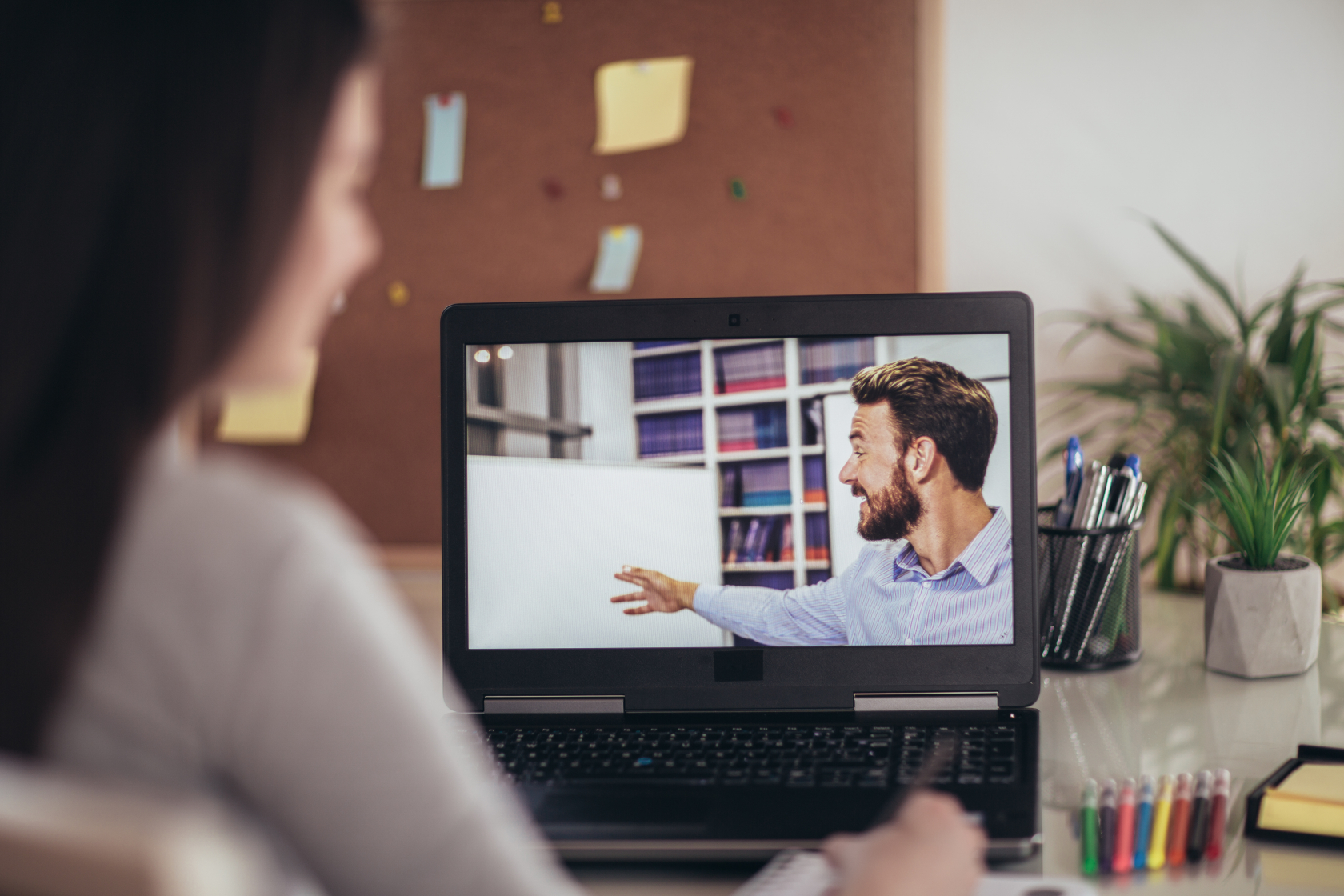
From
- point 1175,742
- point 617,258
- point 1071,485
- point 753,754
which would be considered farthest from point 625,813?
point 617,258

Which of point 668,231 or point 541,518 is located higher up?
point 668,231

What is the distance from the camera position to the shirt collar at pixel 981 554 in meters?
0.76

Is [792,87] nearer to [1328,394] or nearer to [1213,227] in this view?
[1213,227]

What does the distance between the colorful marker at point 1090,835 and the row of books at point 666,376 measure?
1.29 feet

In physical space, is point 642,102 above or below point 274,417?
above

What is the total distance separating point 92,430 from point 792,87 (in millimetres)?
1505

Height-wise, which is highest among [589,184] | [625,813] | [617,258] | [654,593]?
[589,184]

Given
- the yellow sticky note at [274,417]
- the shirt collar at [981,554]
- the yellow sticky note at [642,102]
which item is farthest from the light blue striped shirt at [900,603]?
the yellow sticky note at [274,417]

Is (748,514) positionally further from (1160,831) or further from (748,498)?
(1160,831)

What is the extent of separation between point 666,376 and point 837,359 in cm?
13

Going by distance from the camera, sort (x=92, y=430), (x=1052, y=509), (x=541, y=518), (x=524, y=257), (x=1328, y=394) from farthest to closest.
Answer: (x=524, y=257) < (x=1328, y=394) < (x=1052, y=509) < (x=541, y=518) < (x=92, y=430)

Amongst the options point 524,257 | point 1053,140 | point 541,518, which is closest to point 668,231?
point 524,257

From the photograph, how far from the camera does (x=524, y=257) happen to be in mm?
1706

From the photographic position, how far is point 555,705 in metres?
0.77
